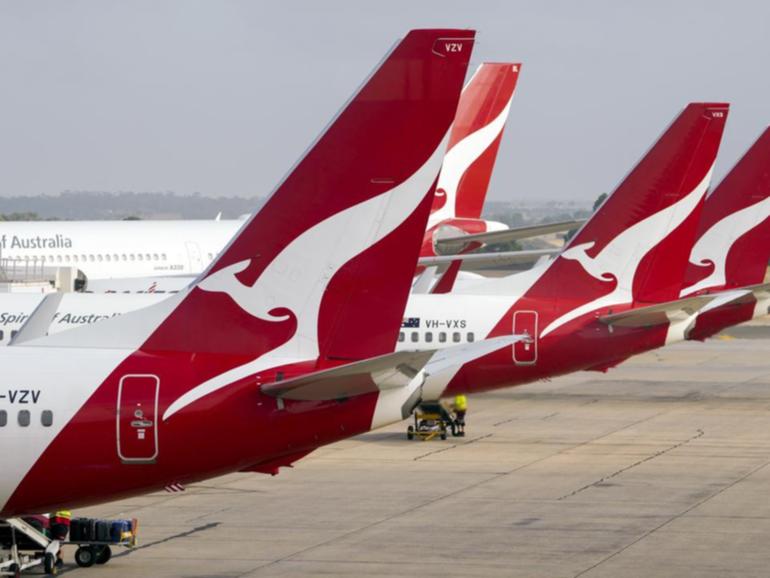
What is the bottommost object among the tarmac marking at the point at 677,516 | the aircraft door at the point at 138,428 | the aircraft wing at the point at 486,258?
the tarmac marking at the point at 677,516

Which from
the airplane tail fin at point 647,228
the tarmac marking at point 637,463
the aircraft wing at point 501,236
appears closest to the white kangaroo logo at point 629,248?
the airplane tail fin at point 647,228

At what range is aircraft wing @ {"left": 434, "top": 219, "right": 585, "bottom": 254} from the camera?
57250mm

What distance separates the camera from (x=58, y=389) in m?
20.7

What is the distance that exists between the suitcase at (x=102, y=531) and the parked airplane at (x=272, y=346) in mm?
3989

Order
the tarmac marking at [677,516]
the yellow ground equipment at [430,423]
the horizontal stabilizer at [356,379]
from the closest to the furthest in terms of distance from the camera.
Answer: the horizontal stabilizer at [356,379] < the tarmac marking at [677,516] < the yellow ground equipment at [430,423]

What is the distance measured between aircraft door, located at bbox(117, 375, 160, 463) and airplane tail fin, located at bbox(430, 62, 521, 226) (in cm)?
4547

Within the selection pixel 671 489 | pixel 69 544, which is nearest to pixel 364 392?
pixel 69 544

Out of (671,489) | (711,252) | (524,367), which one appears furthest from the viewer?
(711,252)

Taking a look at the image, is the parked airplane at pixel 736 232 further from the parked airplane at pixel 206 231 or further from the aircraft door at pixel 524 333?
the aircraft door at pixel 524 333

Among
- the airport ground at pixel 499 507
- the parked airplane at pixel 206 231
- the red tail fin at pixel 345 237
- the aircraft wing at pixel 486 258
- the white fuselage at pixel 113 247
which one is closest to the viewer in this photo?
the red tail fin at pixel 345 237

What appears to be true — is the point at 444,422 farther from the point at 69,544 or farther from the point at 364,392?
the point at 364,392

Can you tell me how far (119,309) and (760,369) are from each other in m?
34.6

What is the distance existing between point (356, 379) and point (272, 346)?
1.51m

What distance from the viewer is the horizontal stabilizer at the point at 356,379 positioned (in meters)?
19.3
